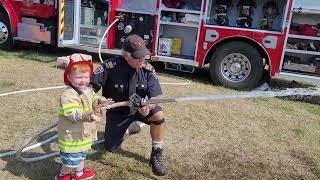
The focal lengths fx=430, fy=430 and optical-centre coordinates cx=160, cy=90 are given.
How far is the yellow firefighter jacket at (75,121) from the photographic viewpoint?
3166mm

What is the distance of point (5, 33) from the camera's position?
9.34 meters

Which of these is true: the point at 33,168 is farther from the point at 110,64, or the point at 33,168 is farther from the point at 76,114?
the point at 110,64

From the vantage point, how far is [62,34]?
331 inches

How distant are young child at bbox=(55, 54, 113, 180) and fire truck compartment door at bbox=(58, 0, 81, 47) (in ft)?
17.3

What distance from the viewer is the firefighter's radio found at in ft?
26.6

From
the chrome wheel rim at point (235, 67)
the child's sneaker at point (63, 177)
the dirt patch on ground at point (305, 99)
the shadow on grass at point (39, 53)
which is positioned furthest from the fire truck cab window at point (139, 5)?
the child's sneaker at point (63, 177)

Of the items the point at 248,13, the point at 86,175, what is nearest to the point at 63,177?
the point at 86,175

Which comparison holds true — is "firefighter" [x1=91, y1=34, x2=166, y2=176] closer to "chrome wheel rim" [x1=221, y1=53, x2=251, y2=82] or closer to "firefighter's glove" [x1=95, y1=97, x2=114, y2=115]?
"firefighter's glove" [x1=95, y1=97, x2=114, y2=115]

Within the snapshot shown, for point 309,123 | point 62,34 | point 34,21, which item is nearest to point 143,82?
point 309,123

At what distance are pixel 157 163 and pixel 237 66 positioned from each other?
4.03 metres

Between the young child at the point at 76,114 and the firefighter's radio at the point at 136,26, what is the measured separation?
482 centimetres

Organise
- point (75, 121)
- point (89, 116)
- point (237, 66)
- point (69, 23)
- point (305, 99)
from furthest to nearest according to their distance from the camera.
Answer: point (69, 23) → point (237, 66) → point (305, 99) → point (75, 121) → point (89, 116)

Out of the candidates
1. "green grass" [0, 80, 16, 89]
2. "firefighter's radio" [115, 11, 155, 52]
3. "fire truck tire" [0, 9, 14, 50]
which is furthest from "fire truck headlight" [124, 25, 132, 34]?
"fire truck tire" [0, 9, 14, 50]

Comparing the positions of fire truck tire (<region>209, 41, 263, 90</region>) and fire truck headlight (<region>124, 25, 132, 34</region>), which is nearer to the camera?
fire truck tire (<region>209, 41, 263, 90</region>)
